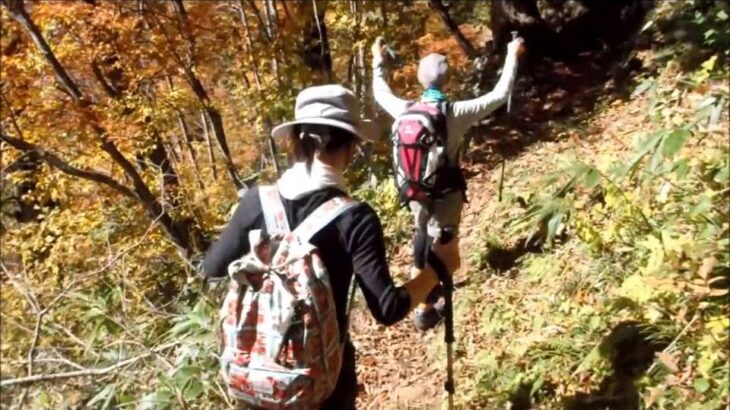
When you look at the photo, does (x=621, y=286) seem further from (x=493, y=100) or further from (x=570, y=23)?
(x=570, y=23)

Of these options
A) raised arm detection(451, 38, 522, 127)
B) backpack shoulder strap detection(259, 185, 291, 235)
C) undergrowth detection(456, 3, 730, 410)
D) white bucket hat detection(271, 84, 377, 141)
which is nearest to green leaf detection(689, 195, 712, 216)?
undergrowth detection(456, 3, 730, 410)

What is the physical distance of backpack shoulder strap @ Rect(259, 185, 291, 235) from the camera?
265 cm

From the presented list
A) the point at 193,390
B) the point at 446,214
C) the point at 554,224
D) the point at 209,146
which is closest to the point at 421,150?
the point at 446,214

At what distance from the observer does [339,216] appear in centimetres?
257

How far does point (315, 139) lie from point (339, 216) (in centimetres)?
27

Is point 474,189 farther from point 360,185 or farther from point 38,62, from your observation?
point 38,62

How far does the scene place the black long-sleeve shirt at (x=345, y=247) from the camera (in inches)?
99.3

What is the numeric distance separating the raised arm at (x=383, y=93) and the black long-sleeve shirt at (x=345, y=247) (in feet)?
6.99

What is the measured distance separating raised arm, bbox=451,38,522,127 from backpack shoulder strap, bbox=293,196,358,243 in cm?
202

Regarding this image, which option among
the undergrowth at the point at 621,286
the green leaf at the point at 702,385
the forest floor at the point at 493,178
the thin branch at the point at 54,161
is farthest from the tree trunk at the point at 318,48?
the green leaf at the point at 702,385

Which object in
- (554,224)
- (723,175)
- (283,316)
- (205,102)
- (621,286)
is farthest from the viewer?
(205,102)

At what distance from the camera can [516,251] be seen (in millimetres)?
5977

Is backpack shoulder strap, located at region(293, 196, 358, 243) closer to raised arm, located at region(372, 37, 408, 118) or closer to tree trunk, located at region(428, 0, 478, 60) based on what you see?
raised arm, located at region(372, 37, 408, 118)

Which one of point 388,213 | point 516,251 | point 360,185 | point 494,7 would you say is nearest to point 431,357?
point 516,251
